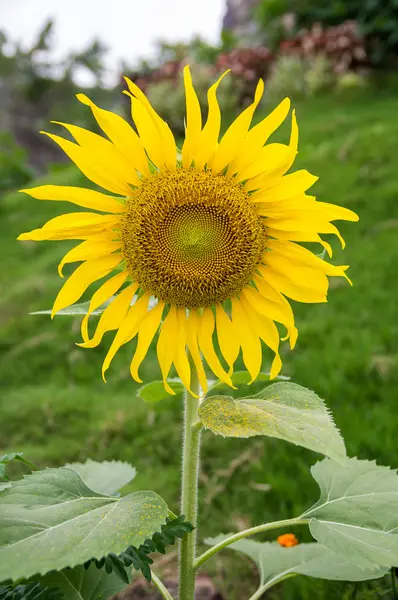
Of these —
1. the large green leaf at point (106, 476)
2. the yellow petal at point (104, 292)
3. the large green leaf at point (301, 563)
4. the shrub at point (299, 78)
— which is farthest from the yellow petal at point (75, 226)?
the shrub at point (299, 78)

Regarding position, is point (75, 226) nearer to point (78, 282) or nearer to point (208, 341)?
point (78, 282)

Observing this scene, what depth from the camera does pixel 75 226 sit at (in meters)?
1.33

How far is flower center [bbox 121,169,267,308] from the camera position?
4.42 feet

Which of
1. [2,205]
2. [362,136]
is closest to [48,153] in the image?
[2,205]

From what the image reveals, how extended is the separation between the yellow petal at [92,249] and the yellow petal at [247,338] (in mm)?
295

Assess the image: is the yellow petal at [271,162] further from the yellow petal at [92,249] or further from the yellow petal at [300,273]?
the yellow petal at [92,249]

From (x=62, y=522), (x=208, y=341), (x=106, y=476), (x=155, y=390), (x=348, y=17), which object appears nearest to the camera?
(x=62, y=522)

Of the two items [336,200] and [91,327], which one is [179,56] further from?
[91,327]

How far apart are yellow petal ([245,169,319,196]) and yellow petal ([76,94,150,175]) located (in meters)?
0.23

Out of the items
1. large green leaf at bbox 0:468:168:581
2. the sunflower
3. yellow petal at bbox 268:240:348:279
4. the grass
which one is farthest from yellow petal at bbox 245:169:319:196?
the grass

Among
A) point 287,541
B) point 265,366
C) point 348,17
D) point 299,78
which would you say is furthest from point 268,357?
point 348,17

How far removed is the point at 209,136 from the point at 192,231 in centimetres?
21

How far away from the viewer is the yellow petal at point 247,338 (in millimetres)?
1385

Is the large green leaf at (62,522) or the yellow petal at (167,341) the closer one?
the large green leaf at (62,522)
